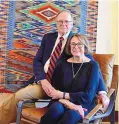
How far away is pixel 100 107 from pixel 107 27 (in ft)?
4.25

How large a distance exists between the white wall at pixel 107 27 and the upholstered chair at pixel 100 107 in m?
0.39

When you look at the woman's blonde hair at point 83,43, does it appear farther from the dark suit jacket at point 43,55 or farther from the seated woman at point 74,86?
the dark suit jacket at point 43,55

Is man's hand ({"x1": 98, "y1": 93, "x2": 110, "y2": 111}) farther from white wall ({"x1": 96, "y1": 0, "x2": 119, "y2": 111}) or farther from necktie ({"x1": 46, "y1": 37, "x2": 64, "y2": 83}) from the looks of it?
white wall ({"x1": 96, "y1": 0, "x2": 119, "y2": 111})

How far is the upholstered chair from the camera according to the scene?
84.7 inches

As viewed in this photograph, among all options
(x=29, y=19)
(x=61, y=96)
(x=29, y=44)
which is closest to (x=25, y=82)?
(x=29, y=44)

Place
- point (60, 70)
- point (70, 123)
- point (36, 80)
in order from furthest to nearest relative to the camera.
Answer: point (36, 80) < point (60, 70) < point (70, 123)

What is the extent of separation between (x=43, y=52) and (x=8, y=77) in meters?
0.63

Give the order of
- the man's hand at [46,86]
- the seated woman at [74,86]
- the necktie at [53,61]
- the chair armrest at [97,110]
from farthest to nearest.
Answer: the necktie at [53,61] → the man's hand at [46,86] → the seated woman at [74,86] → the chair armrest at [97,110]

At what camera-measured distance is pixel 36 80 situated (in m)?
2.67

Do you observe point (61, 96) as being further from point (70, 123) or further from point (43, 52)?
point (43, 52)

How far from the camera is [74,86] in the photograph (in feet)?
7.53

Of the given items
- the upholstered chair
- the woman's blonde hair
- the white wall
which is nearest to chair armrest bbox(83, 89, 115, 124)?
the upholstered chair

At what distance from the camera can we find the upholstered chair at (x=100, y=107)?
2.15 meters

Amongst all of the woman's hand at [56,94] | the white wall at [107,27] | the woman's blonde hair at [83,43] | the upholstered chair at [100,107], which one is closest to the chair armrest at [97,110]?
the upholstered chair at [100,107]
